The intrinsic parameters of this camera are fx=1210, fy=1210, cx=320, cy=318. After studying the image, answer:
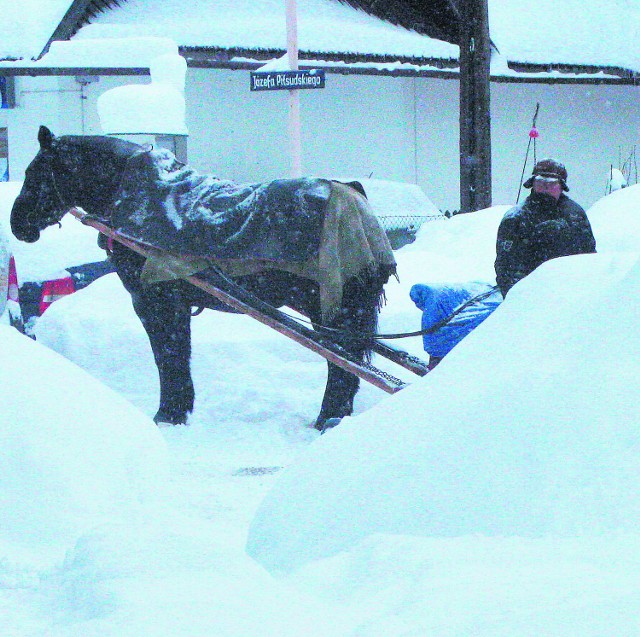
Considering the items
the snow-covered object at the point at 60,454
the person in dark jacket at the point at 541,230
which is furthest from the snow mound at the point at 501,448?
the person in dark jacket at the point at 541,230

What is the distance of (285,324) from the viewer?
20.7 feet

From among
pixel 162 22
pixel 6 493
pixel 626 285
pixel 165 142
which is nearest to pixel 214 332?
pixel 6 493

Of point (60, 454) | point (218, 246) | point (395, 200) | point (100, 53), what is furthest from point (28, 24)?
point (60, 454)

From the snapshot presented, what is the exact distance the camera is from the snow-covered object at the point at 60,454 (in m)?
3.81

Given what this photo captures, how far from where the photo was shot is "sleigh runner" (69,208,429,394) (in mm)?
6014

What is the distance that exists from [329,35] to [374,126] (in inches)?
81.2

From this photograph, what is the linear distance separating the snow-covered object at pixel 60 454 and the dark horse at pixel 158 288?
2.17m

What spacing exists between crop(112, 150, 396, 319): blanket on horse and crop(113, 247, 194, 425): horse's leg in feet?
0.84

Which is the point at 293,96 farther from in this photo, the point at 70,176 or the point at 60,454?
the point at 60,454

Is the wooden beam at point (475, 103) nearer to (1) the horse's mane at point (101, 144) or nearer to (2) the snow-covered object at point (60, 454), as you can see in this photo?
(1) the horse's mane at point (101, 144)

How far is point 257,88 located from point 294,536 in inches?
327

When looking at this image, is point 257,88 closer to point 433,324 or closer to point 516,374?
point 433,324

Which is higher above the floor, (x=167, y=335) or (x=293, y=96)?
(x=293, y=96)

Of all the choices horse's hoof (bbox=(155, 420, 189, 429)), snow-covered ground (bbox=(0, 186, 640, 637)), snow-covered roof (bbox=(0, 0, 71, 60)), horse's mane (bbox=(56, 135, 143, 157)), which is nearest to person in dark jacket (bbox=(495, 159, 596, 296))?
horse's hoof (bbox=(155, 420, 189, 429))
